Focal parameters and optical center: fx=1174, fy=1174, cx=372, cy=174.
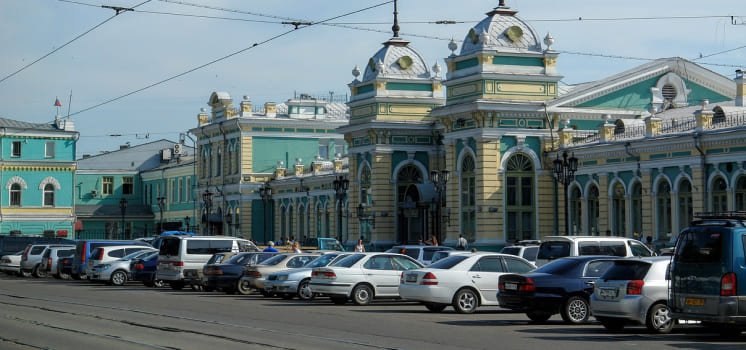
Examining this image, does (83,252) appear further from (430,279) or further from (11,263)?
(430,279)

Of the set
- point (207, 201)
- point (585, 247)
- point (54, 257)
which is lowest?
point (54, 257)

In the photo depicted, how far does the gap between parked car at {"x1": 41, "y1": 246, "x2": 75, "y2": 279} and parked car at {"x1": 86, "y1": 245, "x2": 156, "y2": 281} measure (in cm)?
553

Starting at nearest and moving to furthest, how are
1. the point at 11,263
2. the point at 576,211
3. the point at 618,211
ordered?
the point at 618,211
the point at 576,211
the point at 11,263

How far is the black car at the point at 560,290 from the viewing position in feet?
73.1

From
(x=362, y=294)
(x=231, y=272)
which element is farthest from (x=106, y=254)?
(x=362, y=294)

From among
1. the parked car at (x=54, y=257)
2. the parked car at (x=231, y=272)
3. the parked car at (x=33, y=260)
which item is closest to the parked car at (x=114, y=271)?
the parked car at (x=54, y=257)

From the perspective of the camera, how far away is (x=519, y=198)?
4900 cm

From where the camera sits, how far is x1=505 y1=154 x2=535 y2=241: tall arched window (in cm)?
4894

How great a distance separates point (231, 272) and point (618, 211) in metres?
16.8

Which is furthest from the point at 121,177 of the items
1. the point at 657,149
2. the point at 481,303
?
the point at 481,303

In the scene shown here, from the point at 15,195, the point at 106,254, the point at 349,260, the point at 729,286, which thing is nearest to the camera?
the point at 729,286

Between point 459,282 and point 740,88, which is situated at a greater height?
point 740,88

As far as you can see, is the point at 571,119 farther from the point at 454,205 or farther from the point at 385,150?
the point at 385,150

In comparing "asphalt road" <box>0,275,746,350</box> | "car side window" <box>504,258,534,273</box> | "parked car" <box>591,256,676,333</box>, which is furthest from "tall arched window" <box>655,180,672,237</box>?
"parked car" <box>591,256,676,333</box>
